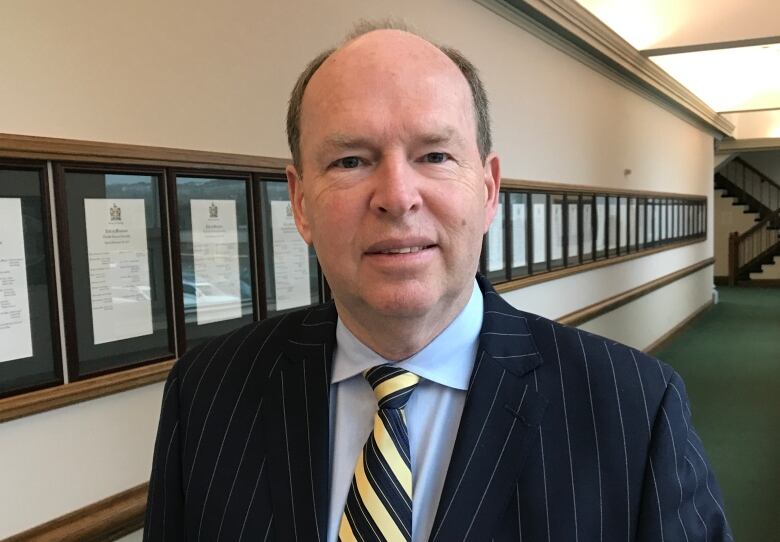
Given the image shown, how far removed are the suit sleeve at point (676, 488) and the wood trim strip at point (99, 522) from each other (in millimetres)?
1644

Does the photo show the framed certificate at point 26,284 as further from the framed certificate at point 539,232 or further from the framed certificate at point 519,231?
the framed certificate at point 539,232

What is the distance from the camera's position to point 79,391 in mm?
1962

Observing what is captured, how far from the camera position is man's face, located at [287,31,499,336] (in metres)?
1.02

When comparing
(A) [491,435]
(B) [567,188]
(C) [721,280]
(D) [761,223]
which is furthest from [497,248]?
(D) [761,223]

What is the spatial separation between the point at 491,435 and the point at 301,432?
33cm

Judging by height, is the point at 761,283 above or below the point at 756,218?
below

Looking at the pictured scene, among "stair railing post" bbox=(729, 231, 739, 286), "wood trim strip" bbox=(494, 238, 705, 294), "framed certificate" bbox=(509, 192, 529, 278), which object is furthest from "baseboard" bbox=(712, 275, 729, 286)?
"framed certificate" bbox=(509, 192, 529, 278)

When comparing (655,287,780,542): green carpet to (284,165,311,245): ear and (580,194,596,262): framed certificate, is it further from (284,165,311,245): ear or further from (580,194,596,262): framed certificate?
(284,165,311,245): ear

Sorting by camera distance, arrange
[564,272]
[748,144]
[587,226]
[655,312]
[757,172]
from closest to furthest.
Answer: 1. [564,272]
2. [587,226]
3. [655,312]
4. [748,144]
5. [757,172]

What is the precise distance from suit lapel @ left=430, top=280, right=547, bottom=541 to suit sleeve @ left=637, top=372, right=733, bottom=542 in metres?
0.18

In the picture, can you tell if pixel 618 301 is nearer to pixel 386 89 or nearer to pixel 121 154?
pixel 121 154

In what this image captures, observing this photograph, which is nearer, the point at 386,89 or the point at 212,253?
the point at 386,89

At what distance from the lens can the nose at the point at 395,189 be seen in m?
1.00

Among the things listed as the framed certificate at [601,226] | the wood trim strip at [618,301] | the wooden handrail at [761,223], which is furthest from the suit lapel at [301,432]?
the wooden handrail at [761,223]
